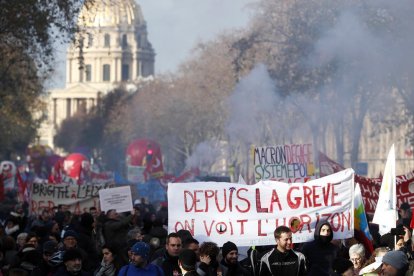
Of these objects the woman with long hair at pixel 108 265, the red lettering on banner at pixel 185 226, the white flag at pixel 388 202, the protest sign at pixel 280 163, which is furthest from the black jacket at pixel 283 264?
the protest sign at pixel 280 163

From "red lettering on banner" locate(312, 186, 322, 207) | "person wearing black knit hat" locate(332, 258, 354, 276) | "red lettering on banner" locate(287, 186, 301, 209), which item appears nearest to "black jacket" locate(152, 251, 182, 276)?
"red lettering on banner" locate(287, 186, 301, 209)

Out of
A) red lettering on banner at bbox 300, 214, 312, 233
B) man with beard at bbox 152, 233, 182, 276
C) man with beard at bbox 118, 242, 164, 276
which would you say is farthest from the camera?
red lettering on banner at bbox 300, 214, 312, 233

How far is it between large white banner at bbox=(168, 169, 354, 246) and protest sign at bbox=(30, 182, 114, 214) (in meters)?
14.3

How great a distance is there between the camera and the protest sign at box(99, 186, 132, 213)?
2336 centimetres

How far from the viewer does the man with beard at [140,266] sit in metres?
13.8

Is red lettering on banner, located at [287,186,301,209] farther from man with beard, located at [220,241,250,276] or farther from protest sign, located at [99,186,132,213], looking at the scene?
protest sign, located at [99,186,132,213]

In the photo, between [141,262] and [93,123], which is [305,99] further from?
[93,123]

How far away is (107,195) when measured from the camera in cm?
2359

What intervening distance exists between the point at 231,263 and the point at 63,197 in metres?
16.5

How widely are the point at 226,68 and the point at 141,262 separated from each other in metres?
74.1

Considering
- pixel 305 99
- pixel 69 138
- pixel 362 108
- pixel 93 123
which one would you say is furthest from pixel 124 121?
pixel 362 108

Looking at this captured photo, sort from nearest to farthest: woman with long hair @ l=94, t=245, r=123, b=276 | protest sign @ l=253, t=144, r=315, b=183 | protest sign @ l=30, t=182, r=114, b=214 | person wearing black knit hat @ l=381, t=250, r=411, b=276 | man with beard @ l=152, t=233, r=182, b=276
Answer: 1. person wearing black knit hat @ l=381, t=250, r=411, b=276
2. man with beard @ l=152, t=233, r=182, b=276
3. woman with long hair @ l=94, t=245, r=123, b=276
4. protest sign @ l=253, t=144, r=315, b=183
5. protest sign @ l=30, t=182, r=114, b=214

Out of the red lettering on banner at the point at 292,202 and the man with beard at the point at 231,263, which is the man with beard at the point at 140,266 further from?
the red lettering on banner at the point at 292,202

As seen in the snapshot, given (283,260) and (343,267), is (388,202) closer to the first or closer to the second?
(283,260)
